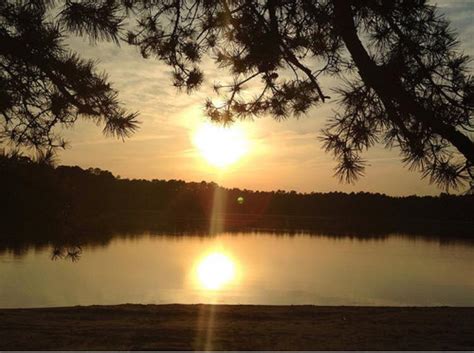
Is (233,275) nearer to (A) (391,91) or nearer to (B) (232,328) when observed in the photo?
(B) (232,328)

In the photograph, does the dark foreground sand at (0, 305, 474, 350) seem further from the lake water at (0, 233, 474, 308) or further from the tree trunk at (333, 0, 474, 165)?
the lake water at (0, 233, 474, 308)

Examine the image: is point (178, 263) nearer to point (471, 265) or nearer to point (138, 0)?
point (471, 265)

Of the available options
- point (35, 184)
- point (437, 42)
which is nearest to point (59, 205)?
point (35, 184)

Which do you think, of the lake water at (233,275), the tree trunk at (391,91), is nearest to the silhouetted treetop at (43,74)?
the tree trunk at (391,91)

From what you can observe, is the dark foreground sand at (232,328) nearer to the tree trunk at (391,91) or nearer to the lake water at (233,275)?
the tree trunk at (391,91)

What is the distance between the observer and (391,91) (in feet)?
7.75

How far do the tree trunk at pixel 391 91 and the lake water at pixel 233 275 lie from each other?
518cm

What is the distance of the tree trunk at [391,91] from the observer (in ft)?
7.48

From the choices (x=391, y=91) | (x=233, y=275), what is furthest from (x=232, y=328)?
(x=233, y=275)

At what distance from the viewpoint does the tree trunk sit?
2281mm

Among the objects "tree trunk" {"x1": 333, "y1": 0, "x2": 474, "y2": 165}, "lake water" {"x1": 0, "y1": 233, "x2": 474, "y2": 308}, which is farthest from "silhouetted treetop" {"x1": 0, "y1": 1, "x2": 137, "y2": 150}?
"lake water" {"x1": 0, "y1": 233, "x2": 474, "y2": 308}

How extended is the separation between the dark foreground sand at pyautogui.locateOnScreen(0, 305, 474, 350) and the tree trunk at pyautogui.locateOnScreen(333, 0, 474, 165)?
1.85 meters

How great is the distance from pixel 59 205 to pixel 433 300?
984 centimetres

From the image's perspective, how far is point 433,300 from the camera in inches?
449
